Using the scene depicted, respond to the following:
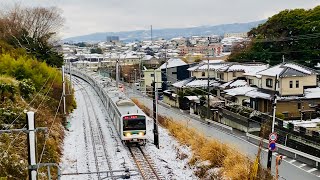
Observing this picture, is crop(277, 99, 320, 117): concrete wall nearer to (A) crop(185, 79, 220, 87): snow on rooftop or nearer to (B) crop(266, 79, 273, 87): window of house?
(B) crop(266, 79, 273, 87): window of house

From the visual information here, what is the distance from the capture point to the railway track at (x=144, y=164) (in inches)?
613

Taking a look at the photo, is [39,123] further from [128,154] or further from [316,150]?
[316,150]

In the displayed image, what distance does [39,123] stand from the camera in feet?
60.0

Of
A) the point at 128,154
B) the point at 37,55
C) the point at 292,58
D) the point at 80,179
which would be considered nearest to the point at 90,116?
the point at 37,55

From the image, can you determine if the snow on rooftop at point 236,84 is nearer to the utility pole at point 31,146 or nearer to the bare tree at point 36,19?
the bare tree at point 36,19

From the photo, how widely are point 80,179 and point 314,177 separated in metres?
9.25

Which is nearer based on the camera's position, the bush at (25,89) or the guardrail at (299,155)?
the guardrail at (299,155)

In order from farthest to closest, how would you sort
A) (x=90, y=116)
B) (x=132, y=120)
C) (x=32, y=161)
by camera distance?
(x=90, y=116), (x=132, y=120), (x=32, y=161)

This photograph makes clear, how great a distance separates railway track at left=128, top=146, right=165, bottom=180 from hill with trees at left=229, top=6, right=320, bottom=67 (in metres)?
24.4

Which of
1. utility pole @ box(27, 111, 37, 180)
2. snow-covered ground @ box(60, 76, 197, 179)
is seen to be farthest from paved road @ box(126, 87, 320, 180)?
utility pole @ box(27, 111, 37, 180)

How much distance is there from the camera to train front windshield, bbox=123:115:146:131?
19.8 metres

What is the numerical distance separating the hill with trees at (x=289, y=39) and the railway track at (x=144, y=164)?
2444 cm

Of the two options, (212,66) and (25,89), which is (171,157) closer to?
(25,89)

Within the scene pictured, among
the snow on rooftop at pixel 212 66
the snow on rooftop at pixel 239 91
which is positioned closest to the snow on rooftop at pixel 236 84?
the snow on rooftop at pixel 239 91
